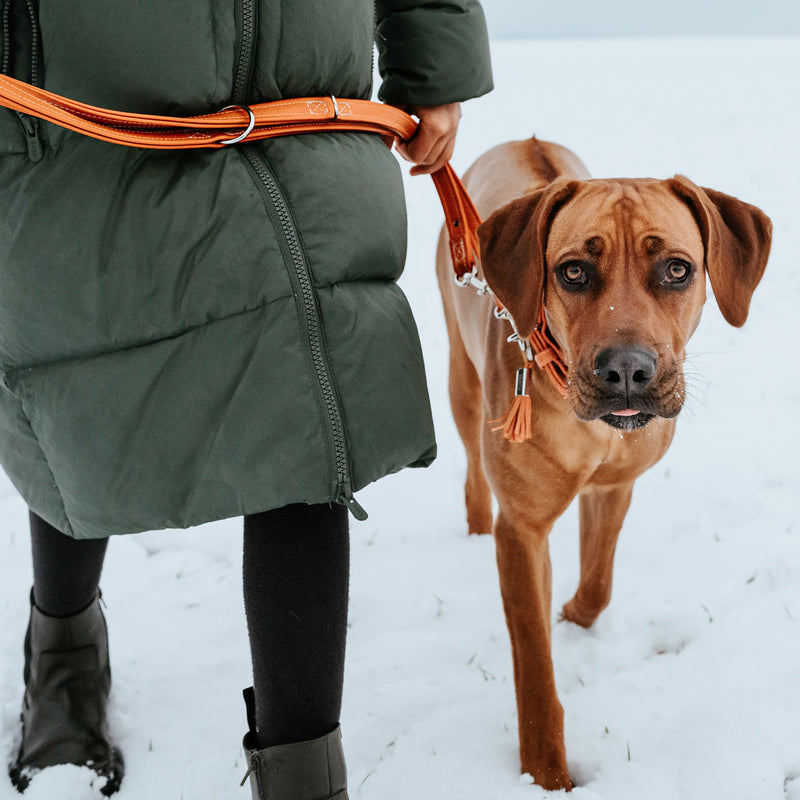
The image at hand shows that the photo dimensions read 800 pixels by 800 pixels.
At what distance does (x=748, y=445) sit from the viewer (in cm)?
353

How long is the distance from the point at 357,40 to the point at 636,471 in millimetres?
1196

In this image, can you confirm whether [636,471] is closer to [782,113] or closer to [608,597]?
[608,597]

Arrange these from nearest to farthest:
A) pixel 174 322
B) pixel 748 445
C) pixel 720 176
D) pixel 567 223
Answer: pixel 174 322 < pixel 567 223 < pixel 748 445 < pixel 720 176

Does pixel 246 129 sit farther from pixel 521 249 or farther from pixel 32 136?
pixel 521 249

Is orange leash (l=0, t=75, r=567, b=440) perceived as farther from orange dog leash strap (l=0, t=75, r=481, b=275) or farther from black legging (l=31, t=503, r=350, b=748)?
black legging (l=31, t=503, r=350, b=748)

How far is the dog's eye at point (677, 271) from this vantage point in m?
1.80

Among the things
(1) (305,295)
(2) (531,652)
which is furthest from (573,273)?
(2) (531,652)

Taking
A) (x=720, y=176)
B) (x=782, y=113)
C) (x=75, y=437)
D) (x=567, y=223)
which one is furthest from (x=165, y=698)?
(x=782, y=113)

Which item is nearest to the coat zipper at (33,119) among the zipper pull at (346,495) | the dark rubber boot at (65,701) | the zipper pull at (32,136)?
the zipper pull at (32,136)

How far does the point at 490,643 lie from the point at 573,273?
1.12 meters

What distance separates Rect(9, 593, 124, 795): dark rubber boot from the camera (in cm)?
192

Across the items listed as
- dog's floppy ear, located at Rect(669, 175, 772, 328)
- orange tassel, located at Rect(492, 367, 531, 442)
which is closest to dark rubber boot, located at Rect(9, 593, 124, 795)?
orange tassel, located at Rect(492, 367, 531, 442)

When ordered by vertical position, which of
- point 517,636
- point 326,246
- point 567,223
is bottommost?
point 517,636

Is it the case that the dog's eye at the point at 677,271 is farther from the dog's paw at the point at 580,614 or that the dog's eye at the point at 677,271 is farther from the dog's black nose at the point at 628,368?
the dog's paw at the point at 580,614
